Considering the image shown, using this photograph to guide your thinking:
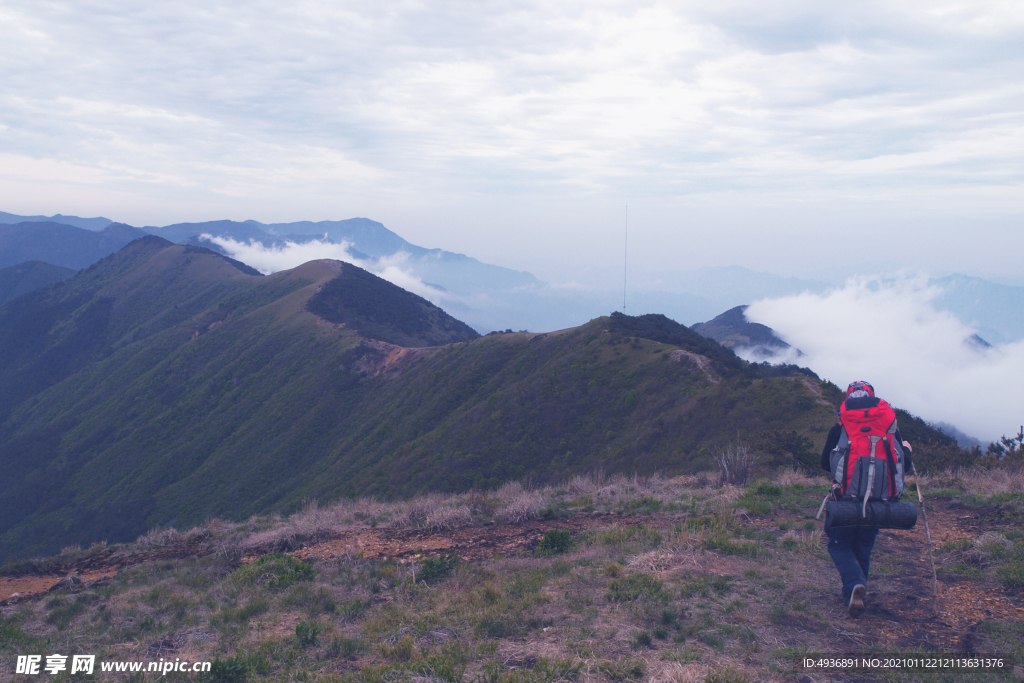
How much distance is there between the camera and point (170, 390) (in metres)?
50.3

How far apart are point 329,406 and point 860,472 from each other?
129ft

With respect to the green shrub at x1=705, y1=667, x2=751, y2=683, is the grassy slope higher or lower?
lower

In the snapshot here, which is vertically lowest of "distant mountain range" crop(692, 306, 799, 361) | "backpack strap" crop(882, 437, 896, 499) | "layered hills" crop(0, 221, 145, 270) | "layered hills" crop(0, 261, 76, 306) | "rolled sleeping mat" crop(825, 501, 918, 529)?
"rolled sleeping mat" crop(825, 501, 918, 529)

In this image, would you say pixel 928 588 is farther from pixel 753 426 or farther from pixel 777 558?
pixel 753 426

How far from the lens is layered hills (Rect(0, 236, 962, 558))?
22.3 meters

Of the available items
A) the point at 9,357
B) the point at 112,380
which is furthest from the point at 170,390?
the point at 9,357

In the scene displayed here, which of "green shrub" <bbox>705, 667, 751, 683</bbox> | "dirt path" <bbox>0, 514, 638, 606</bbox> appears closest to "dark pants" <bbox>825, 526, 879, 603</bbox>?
"green shrub" <bbox>705, 667, 751, 683</bbox>

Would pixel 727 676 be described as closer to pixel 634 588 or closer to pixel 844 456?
pixel 634 588

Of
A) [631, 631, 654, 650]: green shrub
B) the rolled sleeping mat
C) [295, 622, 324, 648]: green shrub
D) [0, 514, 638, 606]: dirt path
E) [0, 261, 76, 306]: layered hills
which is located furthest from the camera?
[0, 261, 76, 306]: layered hills

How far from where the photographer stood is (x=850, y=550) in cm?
471

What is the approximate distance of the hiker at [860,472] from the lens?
455 centimetres

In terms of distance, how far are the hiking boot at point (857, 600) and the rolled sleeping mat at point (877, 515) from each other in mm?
487

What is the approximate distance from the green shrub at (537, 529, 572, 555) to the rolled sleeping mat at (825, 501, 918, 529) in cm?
344

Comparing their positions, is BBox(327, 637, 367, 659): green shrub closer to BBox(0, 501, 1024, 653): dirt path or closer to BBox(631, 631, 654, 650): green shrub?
BBox(631, 631, 654, 650): green shrub
